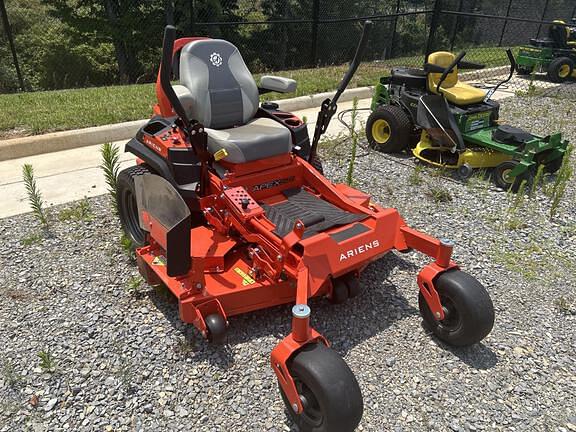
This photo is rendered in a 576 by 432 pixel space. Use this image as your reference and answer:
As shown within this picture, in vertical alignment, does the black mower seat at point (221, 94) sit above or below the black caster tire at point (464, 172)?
above

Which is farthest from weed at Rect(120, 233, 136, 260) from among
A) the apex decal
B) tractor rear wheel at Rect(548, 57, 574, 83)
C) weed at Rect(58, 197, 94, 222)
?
Result: tractor rear wheel at Rect(548, 57, 574, 83)

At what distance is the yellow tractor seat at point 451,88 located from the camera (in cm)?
529

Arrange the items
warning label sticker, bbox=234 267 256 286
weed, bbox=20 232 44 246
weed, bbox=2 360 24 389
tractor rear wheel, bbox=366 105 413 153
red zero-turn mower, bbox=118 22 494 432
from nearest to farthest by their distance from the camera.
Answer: red zero-turn mower, bbox=118 22 494 432, weed, bbox=2 360 24 389, warning label sticker, bbox=234 267 256 286, weed, bbox=20 232 44 246, tractor rear wheel, bbox=366 105 413 153

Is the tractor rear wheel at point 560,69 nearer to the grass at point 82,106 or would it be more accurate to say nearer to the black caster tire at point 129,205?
the grass at point 82,106

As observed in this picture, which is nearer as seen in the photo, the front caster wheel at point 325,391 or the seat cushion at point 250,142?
the front caster wheel at point 325,391

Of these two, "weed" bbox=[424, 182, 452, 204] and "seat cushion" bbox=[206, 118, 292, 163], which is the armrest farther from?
"weed" bbox=[424, 182, 452, 204]

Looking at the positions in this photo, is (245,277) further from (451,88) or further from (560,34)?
A: (560,34)

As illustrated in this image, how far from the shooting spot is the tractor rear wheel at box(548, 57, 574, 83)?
10547 mm

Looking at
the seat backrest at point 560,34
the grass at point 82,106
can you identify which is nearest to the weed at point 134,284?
the grass at point 82,106

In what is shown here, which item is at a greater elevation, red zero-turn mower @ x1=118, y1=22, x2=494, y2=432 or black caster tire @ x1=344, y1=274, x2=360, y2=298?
red zero-turn mower @ x1=118, y1=22, x2=494, y2=432

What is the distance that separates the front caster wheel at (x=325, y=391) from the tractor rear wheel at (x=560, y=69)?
1072 centimetres

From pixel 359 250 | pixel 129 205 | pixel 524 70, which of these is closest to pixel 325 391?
pixel 359 250

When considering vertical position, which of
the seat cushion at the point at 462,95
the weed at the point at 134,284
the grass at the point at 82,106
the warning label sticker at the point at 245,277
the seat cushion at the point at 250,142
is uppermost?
the seat cushion at the point at 250,142

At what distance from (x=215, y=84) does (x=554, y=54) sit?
10070mm
